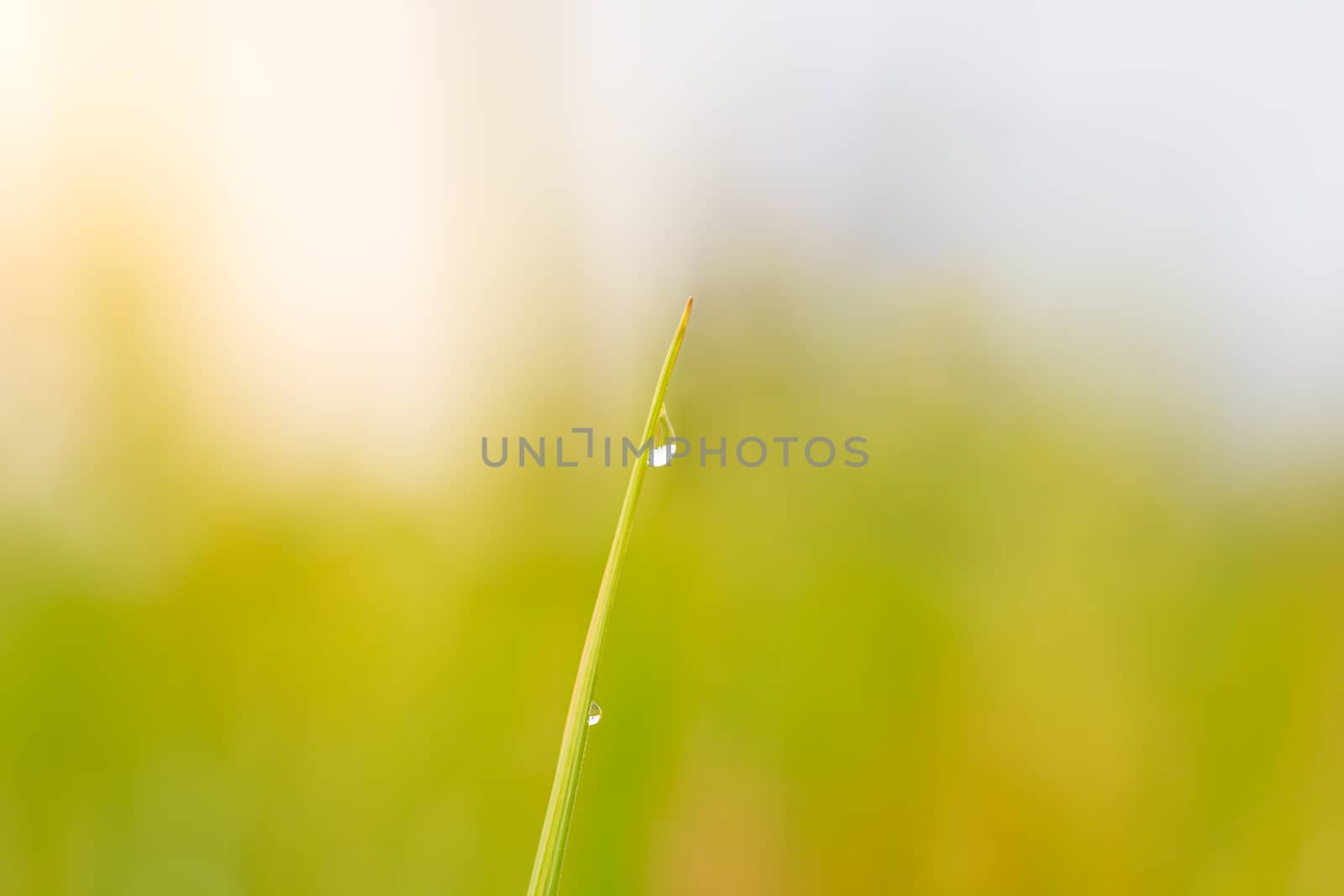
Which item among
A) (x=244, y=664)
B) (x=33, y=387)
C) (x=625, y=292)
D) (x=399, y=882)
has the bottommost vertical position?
(x=399, y=882)

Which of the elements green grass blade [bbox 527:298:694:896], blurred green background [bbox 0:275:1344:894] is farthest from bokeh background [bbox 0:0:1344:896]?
green grass blade [bbox 527:298:694:896]

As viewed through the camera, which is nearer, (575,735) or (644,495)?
(575,735)

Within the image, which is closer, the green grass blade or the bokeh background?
the green grass blade

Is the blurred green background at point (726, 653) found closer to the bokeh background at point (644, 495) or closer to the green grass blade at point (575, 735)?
the bokeh background at point (644, 495)

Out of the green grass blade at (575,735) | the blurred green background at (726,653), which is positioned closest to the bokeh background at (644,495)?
the blurred green background at (726,653)

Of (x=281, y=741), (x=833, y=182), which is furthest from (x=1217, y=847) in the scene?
(x=281, y=741)

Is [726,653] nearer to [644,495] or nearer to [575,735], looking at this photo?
[644,495]

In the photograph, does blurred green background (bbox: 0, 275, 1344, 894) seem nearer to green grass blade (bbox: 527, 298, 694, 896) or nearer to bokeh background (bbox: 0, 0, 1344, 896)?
bokeh background (bbox: 0, 0, 1344, 896)

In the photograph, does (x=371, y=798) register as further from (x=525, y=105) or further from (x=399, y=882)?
(x=525, y=105)

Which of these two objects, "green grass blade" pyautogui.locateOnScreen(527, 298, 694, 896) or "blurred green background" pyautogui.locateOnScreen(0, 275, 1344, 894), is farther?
"blurred green background" pyautogui.locateOnScreen(0, 275, 1344, 894)

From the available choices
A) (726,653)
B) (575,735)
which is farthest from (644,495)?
(575,735)

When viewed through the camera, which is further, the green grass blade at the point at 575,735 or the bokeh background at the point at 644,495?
the bokeh background at the point at 644,495
